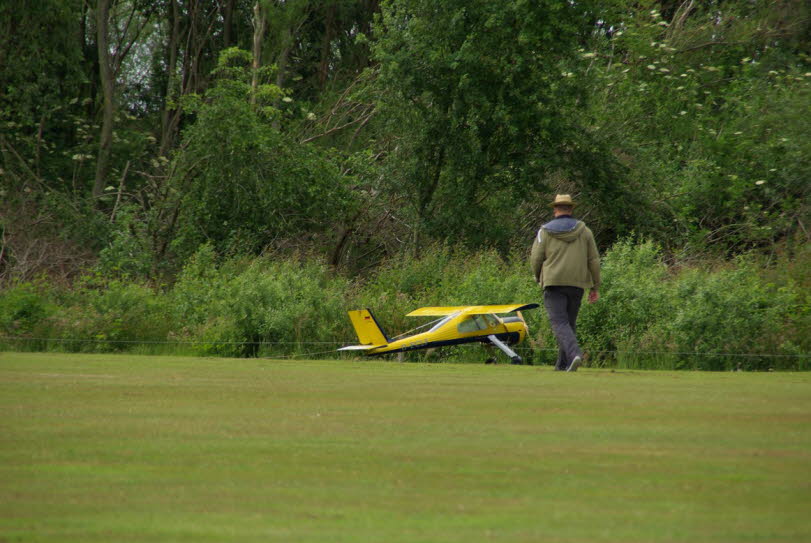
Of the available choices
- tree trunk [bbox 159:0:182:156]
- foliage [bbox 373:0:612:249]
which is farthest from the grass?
tree trunk [bbox 159:0:182:156]

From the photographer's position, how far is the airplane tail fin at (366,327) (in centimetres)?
1712

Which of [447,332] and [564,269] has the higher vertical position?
[564,269]

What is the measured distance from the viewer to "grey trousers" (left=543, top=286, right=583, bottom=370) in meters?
13.1

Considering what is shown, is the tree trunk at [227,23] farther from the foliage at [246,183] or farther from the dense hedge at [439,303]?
the dense hedge at [439,303]

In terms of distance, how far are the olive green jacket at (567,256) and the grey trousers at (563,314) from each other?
126 millimetres

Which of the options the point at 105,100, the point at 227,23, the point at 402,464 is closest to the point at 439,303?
the point at 402,464

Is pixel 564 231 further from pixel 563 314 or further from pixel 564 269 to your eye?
pixel 563 314

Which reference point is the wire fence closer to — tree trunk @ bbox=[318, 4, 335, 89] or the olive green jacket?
the olive green jacket

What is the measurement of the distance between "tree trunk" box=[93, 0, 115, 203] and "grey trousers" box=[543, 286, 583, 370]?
93.6ft

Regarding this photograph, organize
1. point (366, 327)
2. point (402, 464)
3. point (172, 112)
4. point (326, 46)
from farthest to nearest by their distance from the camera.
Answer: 1. point (172, 112)
2. point (326, 46)
3. point (366, 327)
4. point (402, 464)

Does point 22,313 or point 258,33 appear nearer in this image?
point 22,313

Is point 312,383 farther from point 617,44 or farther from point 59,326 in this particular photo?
point 617,44

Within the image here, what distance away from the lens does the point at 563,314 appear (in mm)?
13312

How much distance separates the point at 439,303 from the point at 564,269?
22.3 ft
